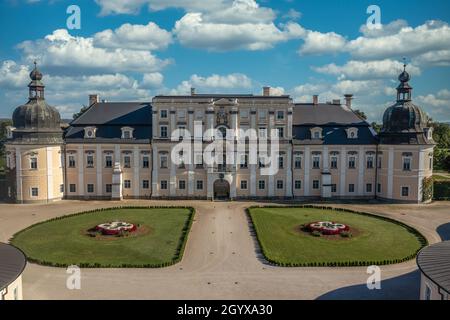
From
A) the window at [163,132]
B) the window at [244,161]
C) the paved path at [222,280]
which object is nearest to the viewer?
the paved path at [222,280]

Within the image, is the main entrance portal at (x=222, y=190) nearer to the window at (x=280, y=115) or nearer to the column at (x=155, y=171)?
the column at (x=155, y=171)

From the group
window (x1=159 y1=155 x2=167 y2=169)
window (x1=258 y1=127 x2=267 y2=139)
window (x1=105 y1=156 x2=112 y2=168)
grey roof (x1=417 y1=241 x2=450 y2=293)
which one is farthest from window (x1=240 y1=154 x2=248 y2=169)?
grey roof (x1=417 y1=241 x2=450 y2=293)

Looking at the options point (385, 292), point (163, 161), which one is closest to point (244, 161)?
point (163, 161)

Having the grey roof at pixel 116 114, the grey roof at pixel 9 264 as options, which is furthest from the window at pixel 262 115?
the grey roof at pixel 9 264

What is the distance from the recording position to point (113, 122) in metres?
51.2

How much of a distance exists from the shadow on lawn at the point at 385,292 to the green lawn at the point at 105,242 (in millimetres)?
10759

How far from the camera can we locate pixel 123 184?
4953 centimetres

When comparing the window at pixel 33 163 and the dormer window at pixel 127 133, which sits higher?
the dormer window at pixel 127 133

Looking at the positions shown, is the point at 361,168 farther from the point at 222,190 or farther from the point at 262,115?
the point at 222,190

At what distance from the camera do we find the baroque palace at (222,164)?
47906 mm

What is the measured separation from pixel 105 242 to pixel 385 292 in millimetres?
20272

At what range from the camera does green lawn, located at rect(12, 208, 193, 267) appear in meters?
26.9
